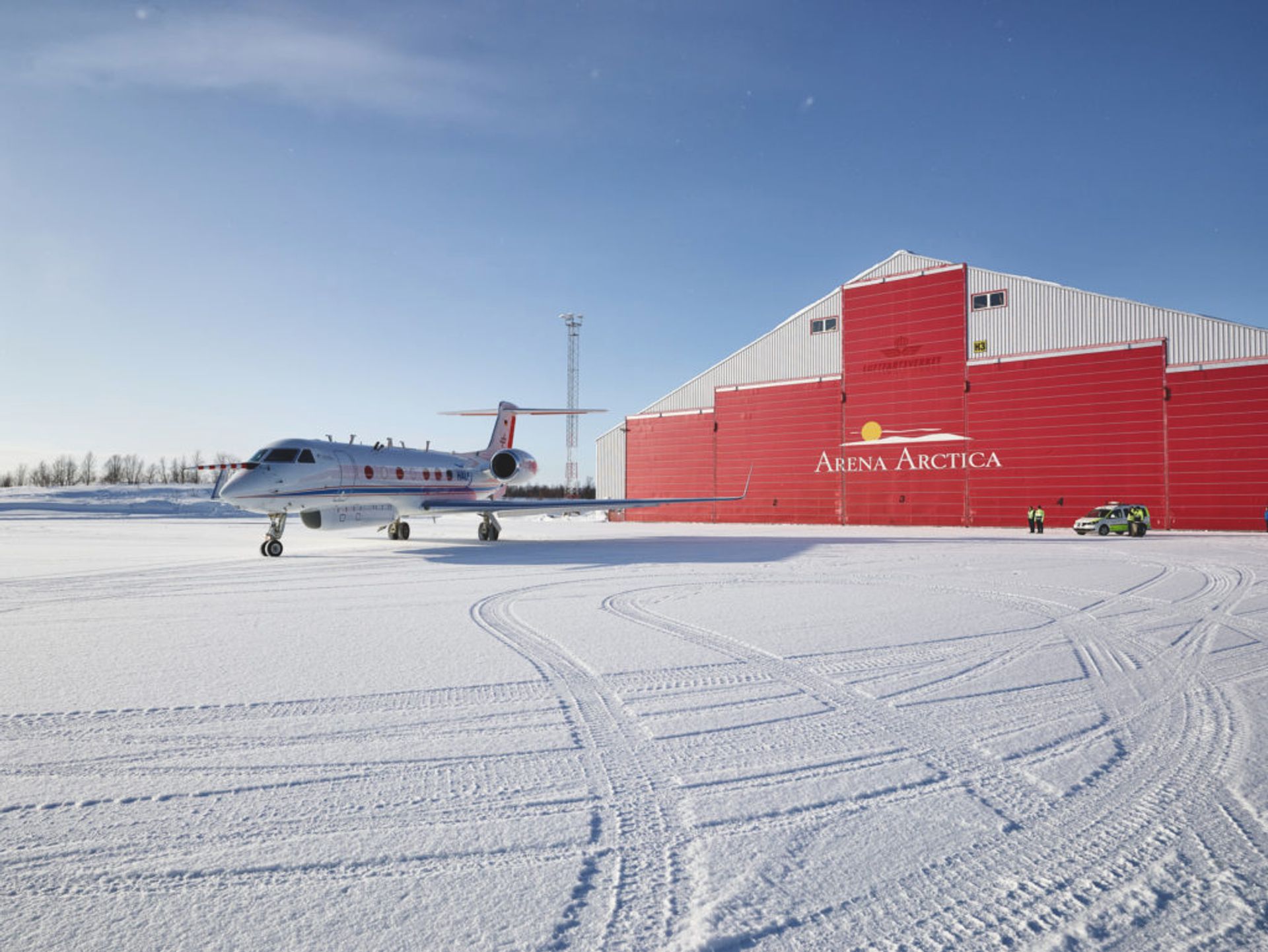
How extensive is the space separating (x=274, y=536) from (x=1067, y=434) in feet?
90.2

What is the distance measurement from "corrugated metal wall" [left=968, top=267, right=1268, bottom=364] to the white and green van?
6.20m

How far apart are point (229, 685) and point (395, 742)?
1770 millimetres

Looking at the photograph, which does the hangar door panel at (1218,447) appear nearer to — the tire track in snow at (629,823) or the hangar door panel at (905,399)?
the hangar door panel at (905,399)

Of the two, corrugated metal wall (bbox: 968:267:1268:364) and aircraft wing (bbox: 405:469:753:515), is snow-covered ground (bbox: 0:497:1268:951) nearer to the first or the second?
aircraft wing (bbox: 405:469:753:515)

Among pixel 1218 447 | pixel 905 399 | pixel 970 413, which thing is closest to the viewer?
pixel 1218 447

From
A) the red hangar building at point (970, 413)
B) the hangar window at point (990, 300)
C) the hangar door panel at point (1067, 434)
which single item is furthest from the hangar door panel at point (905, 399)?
the hangar door panel at point (1067, 434)

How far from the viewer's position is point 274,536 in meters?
15.0

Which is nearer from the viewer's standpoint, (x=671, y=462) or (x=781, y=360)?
(x=781, y=360)

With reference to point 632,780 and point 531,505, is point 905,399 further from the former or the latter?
point 632,780

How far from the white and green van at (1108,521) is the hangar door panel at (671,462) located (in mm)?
16883

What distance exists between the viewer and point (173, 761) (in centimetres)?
345

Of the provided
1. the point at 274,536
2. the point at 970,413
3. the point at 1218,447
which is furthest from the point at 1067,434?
the point at 274,536

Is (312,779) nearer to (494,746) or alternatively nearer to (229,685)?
(494,746)

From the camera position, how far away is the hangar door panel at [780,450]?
109ft
